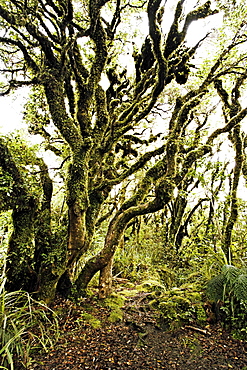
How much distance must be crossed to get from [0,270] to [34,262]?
1.99ft

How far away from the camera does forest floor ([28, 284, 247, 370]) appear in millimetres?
3170

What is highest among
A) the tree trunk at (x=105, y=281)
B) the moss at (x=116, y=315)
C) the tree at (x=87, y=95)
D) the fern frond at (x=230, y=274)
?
the tree at (x=87, y=95)

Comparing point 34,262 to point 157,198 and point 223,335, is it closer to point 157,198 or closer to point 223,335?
point 157,198

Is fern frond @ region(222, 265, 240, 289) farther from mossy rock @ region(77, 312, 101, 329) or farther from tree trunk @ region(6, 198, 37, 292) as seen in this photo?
tree trunk @ region(6, 198, 37, 292)

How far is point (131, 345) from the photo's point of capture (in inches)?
146

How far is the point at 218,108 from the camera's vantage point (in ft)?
28.9

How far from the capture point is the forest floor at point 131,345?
3170mm

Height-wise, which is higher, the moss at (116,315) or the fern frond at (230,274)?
the fern frond at (230,274)

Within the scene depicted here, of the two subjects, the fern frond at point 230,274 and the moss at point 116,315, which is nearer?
the fern frond at point 230,274

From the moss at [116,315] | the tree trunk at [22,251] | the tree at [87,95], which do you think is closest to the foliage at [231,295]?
the tree at [87,95]

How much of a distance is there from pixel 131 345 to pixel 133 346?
4cm

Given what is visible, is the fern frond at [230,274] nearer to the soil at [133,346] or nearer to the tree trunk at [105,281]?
the soil at [133,346]

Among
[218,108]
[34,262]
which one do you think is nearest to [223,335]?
[34,262]

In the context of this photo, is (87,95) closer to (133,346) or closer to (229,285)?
(229,285)
